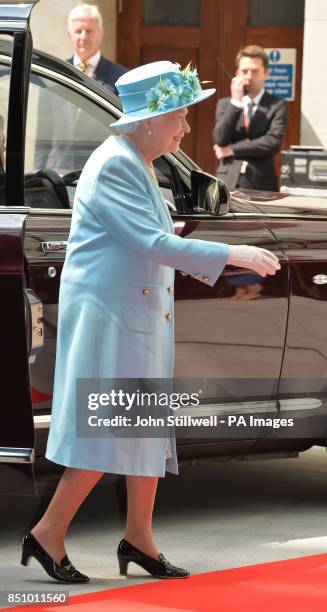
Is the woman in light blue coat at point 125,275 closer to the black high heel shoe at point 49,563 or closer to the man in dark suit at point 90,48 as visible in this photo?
the black high heel shoe at point 49,563

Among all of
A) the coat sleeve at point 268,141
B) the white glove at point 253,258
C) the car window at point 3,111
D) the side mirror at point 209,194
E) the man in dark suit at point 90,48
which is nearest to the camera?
the white glove at point 253,258

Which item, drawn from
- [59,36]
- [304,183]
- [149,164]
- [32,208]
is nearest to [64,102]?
[32,208]

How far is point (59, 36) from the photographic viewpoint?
12.4 m

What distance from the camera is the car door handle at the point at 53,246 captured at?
18.1 feet

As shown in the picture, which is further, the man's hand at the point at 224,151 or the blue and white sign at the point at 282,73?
the blue and white sign at the point at 282,73

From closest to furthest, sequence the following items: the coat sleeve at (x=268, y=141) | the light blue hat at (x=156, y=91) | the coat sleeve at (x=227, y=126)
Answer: the light blue hat at (x=156, y=91)
the coat sleeve at (x=268, y=141)
the coat sleeve at (x=227, y=126)

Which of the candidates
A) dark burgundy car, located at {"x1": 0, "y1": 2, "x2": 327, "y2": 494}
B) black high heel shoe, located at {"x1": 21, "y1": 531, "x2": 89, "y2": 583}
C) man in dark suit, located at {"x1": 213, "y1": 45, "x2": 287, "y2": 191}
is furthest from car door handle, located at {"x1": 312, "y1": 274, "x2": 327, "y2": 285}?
man in dark suit, located at {"x1": 213, "y1": 45, "x2": 287, "y2": 191}

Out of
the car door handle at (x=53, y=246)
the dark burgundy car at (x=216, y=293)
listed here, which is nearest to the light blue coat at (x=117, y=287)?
the dark burgundy car at (x=216, y=293)

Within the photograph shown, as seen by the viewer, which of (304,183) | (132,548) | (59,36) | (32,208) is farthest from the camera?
(59,36)

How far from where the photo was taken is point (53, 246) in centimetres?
552

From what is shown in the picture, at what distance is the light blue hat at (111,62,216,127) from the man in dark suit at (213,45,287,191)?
535cm

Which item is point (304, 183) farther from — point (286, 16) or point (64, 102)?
point (64, 102)

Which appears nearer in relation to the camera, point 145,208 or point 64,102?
point 145,208

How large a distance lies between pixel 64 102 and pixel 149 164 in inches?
41.1
